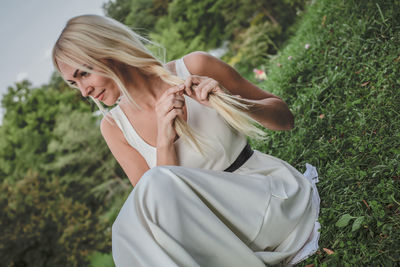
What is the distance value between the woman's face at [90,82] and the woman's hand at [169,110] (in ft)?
1.34

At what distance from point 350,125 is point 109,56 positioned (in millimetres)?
2011

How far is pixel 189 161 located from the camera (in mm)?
1998

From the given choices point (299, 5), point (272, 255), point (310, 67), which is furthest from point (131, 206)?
point (299, 5)

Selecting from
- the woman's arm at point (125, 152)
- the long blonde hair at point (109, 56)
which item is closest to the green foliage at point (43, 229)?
the woman's arm at point (125, 152)

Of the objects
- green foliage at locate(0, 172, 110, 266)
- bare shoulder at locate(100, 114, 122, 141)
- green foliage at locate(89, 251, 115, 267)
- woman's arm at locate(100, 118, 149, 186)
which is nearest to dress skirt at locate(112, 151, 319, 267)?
woman's arm at locate(100, 118, 149, 186)

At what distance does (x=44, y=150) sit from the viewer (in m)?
16.3

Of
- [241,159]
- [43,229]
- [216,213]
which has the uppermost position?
[216,213]

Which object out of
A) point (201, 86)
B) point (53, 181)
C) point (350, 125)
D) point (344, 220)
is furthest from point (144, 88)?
point (53, 181)

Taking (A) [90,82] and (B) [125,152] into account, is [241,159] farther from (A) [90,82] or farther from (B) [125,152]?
(A) [90,82]

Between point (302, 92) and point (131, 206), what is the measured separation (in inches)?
124

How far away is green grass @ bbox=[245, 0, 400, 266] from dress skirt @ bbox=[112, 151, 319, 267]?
32 centimetres

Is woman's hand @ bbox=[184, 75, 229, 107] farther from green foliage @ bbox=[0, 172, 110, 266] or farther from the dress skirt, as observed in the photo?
green foliage @ bbox=[0, 172, 110, 266]

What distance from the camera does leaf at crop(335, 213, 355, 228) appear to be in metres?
1.92

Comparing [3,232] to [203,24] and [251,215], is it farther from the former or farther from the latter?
[203,24]
